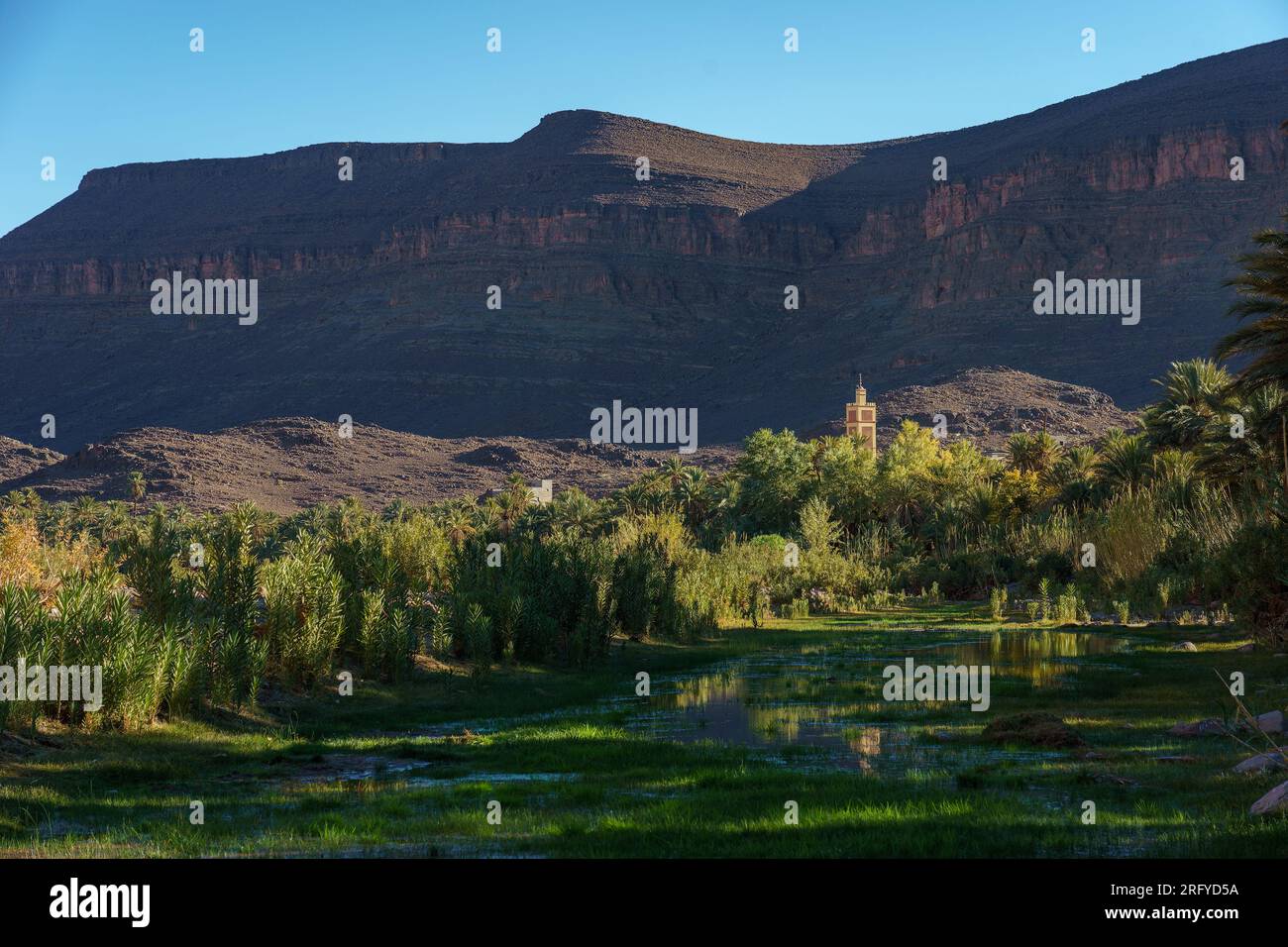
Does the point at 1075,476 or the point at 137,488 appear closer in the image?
the point at 1075,476

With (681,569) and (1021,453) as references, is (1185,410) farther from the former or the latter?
(681,569)

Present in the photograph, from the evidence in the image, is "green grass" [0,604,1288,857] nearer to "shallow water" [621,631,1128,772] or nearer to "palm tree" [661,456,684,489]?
"shallow water" [621,631,1128,772]

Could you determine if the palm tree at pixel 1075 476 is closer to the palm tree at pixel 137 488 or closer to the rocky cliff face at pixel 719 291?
the rocky cliff face at pixel 719 291

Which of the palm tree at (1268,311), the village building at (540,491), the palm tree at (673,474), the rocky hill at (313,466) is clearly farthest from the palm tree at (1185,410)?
the rocky hill at (313,466)

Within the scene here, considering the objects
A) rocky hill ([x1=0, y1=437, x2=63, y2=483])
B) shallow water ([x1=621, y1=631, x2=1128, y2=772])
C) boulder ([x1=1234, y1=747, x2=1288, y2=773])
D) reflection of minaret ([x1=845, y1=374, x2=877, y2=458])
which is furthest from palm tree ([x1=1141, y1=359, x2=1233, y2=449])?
rocky hill ([x1=0, y1=437, x2=63, y2=483])

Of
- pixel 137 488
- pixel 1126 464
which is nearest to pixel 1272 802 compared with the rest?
pixel 1126 464
